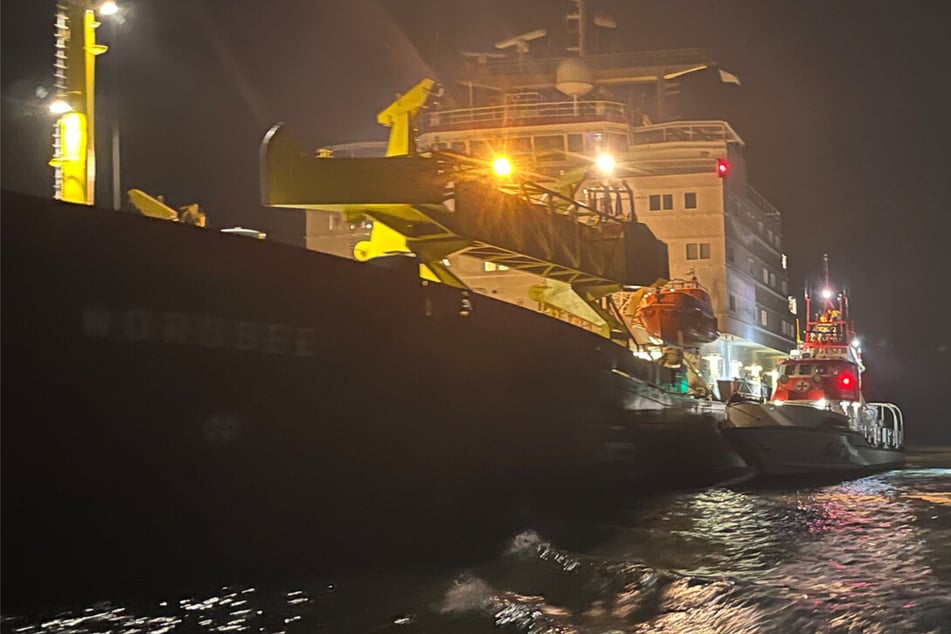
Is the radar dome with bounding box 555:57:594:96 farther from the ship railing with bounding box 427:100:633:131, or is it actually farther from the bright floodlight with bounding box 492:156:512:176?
the bright floodlight with bounding box 492:156:512:176

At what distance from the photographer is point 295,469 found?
28.7ft

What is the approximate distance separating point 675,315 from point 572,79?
541 inches

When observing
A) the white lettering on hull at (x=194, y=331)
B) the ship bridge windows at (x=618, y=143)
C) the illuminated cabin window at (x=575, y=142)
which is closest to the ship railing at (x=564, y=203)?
the white lettering on hull at (x=194, y=331)

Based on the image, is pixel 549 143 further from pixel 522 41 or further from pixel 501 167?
pixel 501 167

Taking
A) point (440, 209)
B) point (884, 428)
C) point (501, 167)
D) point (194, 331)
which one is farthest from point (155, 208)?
point (884, 428)

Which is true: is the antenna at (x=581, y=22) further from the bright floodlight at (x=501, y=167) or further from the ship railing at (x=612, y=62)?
the bright floodlight at (x=501, y=167)

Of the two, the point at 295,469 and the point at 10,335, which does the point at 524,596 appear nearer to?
the point at 295,469

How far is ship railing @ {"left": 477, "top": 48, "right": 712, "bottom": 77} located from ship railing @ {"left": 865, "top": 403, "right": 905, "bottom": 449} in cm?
1551

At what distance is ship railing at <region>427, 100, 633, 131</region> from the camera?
103 feet

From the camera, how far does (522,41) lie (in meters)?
35.8

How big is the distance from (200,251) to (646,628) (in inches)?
178

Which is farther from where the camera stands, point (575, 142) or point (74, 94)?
point (575, 142)

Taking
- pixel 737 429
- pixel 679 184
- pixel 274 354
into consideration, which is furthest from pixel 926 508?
pixel 679 184

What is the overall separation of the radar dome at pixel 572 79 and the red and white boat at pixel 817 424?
12.1 m
